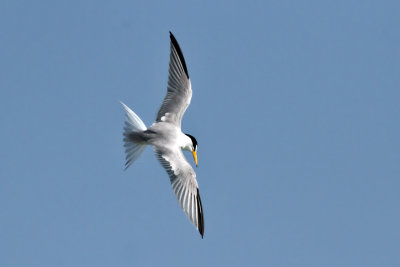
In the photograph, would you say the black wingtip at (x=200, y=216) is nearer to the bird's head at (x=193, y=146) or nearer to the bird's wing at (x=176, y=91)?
the bird's head at (x=193, y=146)

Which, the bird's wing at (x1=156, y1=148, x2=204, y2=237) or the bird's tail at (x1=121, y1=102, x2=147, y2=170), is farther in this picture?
the bird's tail at (x1=121, y1=102, x2=147, y2=170)

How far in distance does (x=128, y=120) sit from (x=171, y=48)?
1199 mm

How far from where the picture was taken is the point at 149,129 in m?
9.13

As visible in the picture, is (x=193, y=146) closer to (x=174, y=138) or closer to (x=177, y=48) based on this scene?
(x=174, y=138)

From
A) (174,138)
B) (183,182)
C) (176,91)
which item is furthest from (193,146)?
(183,182)

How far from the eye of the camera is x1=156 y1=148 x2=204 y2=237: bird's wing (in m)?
8.34

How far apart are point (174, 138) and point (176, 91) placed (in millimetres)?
894

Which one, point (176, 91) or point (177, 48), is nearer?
point (177, 48)

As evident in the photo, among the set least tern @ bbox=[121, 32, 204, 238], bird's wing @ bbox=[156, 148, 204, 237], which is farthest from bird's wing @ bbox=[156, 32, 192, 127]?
bird's wing @ bbox=[156, 148, 204, 237]

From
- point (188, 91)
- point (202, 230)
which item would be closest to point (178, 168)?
point (202, 230)

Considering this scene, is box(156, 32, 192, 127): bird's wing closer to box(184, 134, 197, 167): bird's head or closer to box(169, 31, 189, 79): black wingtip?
box(169, 31, 189, 79): black wingtip

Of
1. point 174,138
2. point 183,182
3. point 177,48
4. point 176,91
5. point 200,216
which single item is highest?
point 177,48

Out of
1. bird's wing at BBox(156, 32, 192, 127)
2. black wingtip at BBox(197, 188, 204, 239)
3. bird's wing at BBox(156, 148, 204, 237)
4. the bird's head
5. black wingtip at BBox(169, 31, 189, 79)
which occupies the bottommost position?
black wingtip at BBox(197, 188, 204, 239)

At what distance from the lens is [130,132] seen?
916 centimetres
